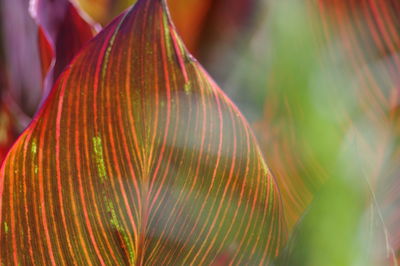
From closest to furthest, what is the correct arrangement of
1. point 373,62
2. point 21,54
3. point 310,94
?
point 310,94
point 373,62
point 21,54

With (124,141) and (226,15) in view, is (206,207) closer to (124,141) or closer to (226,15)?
(124,141)

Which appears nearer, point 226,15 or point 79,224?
point 79,224

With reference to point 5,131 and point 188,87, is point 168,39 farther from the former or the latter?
point 5,131

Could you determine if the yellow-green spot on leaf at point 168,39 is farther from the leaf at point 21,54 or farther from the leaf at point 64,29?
the leaf at point 21,54

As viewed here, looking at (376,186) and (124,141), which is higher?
(124,141)

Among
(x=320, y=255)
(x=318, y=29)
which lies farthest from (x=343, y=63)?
(x=320, y=255)

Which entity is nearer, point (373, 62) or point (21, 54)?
point (373, 62)

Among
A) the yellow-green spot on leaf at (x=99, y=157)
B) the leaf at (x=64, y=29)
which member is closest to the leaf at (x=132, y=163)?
the yellow-green spot on leaf at (x=99, y=157)

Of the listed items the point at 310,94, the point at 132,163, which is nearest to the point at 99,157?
the point at 132,163
